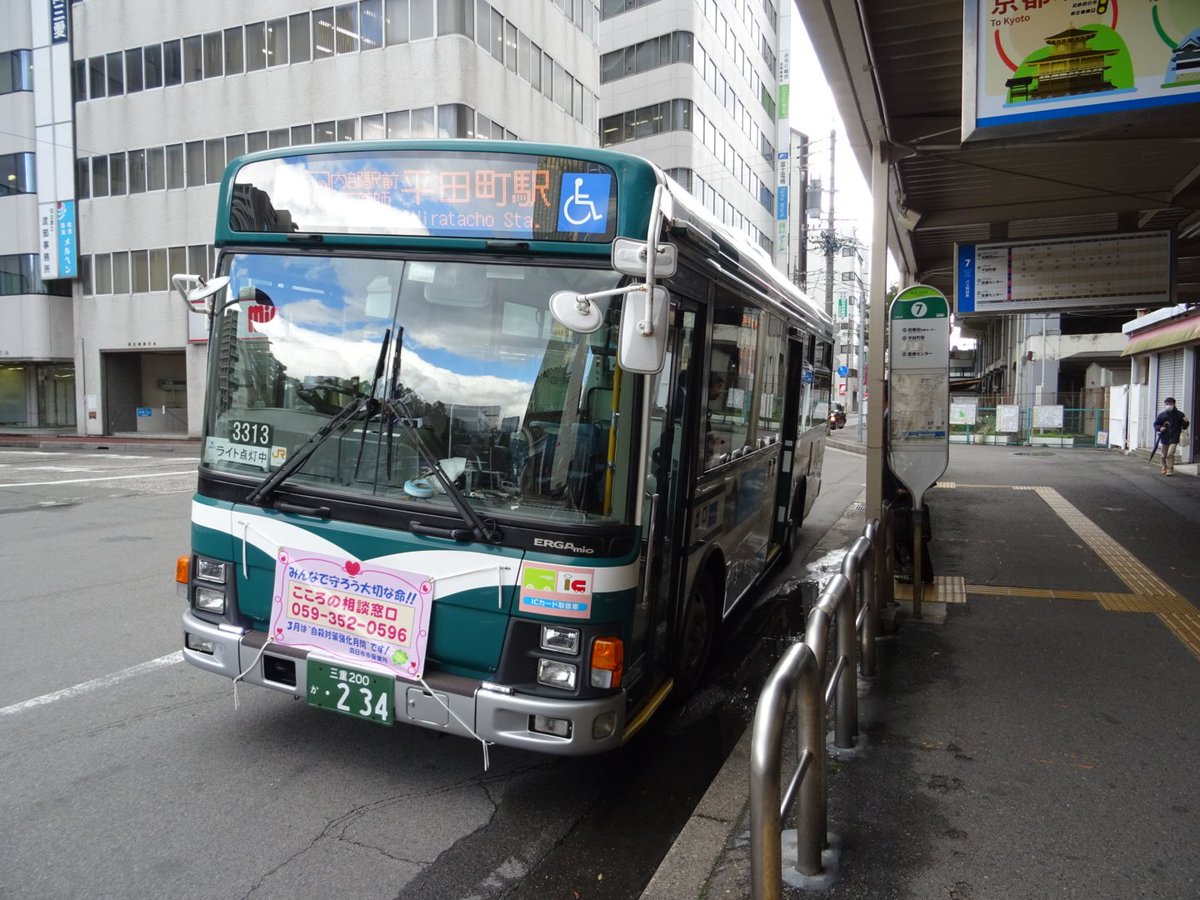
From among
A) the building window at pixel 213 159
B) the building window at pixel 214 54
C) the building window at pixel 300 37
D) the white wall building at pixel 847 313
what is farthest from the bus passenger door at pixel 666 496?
the building window at pixel 214 54

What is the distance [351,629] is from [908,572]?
5689 millimetres

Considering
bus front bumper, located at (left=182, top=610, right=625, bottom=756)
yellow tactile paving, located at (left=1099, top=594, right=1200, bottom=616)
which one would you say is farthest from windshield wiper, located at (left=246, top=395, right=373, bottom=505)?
yellow tactile paving, located at (left=1099, top=594, right=1200, bottom=616)

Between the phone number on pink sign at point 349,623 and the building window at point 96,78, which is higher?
the building window at point 96,78

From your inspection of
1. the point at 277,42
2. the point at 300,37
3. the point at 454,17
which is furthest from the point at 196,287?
the point at 277,42

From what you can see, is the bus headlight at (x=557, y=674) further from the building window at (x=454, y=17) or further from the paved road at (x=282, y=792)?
the building window at (x=454, y=17)

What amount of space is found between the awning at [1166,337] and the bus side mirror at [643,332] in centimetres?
2095

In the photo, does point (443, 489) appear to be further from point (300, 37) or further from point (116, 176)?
point (116, 176)

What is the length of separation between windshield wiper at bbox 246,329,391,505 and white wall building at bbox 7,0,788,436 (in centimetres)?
2489

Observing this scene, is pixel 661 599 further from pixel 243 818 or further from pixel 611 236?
→ pixel 243 818

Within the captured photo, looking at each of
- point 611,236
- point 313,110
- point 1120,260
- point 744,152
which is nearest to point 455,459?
point 611,236

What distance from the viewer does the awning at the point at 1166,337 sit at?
780 inches

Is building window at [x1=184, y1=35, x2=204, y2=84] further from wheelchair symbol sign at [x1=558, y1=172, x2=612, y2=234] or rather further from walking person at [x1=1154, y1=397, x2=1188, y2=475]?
wheelchair symbol sign at [x1=558, y1=172, x2=612, y2=234]

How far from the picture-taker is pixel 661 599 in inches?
170

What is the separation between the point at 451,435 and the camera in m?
3.71
